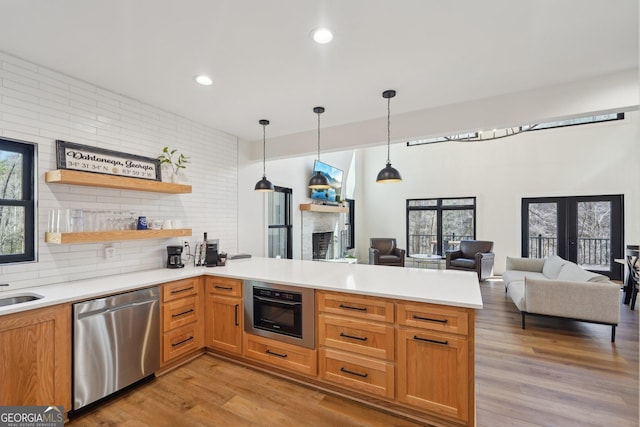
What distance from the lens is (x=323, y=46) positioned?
84.0 inches

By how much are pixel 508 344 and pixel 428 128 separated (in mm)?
2532

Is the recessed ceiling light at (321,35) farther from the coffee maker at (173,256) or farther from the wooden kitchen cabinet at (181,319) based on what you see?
the coffee maker at (173,256)

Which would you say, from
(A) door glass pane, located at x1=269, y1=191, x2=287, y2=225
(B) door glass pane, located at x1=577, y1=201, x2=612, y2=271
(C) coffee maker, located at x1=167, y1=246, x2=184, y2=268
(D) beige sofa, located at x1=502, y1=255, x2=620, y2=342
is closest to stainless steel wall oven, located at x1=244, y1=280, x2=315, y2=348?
(C) coffee maker, located at x1=167, y1=246, x2=184, y2=268

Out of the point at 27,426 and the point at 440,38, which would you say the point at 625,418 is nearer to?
the point at 440,38

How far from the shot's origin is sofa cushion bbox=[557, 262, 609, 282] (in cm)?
347

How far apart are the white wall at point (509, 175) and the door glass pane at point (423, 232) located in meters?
0.25

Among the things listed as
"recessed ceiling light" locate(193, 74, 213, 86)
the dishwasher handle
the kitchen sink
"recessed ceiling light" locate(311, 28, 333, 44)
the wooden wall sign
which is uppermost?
"recessed ceiling light" locate(311, 28, 333, 44)

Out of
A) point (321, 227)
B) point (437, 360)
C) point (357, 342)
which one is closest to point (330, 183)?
point (321, 227)

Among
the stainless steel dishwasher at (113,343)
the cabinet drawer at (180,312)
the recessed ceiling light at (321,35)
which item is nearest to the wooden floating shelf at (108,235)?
the stainless steel dishwasher at (113,343)

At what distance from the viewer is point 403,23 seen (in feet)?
6.20

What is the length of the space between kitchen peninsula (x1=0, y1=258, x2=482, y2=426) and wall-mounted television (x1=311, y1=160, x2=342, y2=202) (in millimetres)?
3302

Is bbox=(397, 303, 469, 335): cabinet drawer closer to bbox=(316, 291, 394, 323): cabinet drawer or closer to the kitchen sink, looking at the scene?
bbox=(316, 291, 394, 323): cabinet drawer

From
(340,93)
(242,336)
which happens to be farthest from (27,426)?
(340,93)

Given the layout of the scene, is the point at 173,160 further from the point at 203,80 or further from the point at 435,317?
the point at 435,317
